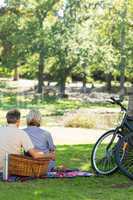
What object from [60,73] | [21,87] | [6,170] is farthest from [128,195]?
[21,87]

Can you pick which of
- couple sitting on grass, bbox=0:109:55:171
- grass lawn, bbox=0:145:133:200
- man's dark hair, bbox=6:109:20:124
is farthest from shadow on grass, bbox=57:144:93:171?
man's dark hair, bbox=6:109:20:124

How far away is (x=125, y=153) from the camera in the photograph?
7.48 meters

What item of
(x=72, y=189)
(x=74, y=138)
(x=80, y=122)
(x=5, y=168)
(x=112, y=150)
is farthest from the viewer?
(x=80, y=122)

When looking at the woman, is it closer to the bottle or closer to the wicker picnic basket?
the wicker picnic basket

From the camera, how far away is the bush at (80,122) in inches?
764

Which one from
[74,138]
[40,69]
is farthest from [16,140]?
[40,69]

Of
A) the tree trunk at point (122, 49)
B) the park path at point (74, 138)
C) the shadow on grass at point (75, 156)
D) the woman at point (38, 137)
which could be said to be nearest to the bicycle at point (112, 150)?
the shadow on grass at point (75, 156)

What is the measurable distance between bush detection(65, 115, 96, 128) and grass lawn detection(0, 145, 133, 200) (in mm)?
11686

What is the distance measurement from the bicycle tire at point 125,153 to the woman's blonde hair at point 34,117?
3.41 feet

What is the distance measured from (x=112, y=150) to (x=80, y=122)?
38.5 ft

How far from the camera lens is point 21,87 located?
49594mm

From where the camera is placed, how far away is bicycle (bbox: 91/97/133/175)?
745cm

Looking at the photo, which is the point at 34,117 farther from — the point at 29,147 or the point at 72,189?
the point at 72,189

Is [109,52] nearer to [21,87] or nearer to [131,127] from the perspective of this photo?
[21,87]
